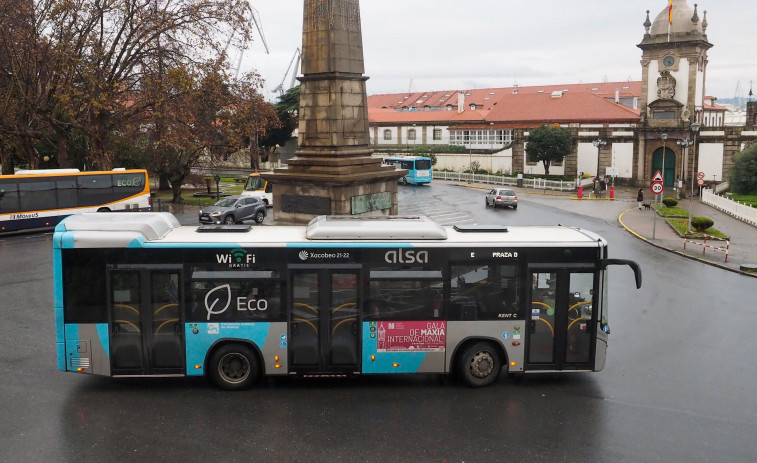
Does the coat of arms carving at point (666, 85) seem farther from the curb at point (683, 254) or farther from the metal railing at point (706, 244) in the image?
the metal railing at point (706, 244)

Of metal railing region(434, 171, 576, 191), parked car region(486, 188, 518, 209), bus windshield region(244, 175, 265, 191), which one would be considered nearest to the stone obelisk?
bus windshield region(244, 175, 265, 191)

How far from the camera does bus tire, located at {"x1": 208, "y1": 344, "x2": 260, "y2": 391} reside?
1089cm

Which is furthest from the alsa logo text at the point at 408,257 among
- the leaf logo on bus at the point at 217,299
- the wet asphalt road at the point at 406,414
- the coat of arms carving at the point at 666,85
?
the coat of arms carving at the point at 666,85

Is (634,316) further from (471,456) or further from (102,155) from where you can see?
(102,155)

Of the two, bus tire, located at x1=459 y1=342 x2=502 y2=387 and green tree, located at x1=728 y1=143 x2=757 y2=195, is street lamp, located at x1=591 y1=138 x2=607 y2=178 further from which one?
bus tire, located at x1=459 y1=342 x2=502 y2=387

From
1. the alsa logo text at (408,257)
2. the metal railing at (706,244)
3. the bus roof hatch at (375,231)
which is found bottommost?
the metal railing at (706,244)

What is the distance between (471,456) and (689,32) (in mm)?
59909

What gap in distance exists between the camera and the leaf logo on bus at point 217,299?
1069 cm

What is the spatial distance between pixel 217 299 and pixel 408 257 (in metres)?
3.14

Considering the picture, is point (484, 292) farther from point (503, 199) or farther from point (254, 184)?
point (254, 184)

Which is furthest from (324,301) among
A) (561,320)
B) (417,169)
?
(417,169)

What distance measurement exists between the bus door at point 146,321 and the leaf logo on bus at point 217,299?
17.9 inches

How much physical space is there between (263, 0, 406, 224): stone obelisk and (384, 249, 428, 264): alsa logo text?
10.2m

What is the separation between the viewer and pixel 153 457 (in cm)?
861
